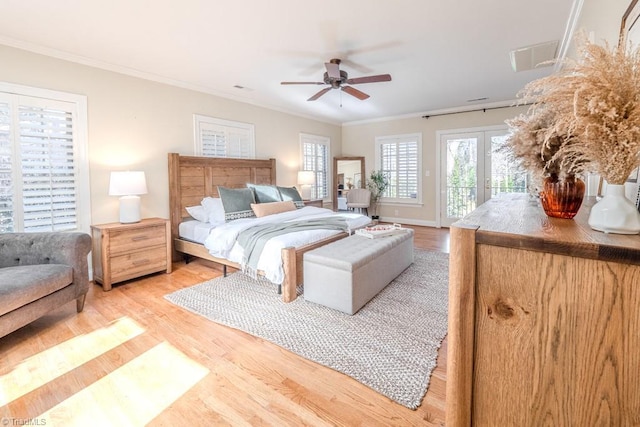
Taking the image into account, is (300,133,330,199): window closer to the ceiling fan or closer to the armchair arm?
the ceiling fan

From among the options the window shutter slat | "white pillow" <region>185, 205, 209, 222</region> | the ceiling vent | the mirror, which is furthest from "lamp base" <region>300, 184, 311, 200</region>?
the ceiling vent

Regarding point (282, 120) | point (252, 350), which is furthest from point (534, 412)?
point (282, 120)

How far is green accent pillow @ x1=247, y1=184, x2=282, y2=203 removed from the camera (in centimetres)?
462

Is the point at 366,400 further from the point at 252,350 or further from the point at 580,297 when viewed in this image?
the point at 580,297

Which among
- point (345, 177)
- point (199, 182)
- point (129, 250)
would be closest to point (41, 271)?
point (129, 250)

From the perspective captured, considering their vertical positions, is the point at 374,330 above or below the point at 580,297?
below

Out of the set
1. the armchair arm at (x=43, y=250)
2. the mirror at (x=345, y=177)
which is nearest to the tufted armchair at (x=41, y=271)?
the armchair arm at (x=43, y=250)

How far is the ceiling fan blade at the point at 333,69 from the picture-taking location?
3.22 metres

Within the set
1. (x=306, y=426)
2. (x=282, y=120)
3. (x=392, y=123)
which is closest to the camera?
(x=306, y=426)

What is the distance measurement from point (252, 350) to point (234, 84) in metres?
3.83

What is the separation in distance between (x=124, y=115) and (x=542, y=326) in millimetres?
4540

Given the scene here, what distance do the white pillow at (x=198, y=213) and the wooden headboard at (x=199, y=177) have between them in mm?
110

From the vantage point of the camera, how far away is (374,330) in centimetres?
232

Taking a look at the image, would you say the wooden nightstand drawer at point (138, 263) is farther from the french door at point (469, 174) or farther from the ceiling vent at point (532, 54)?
the french door at point (469, 174)
